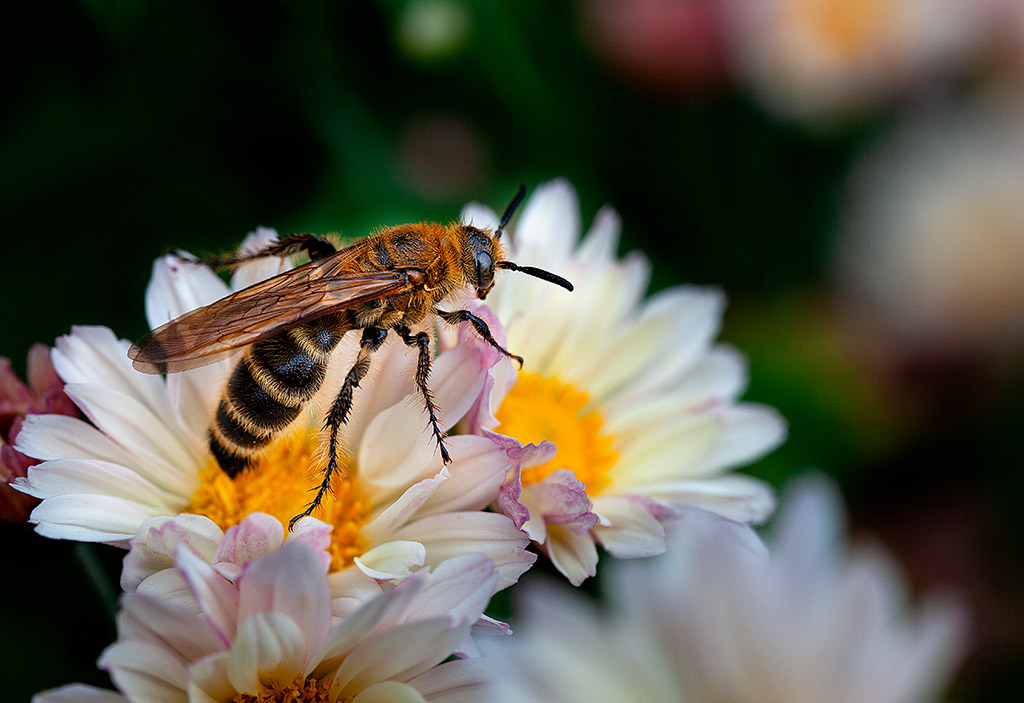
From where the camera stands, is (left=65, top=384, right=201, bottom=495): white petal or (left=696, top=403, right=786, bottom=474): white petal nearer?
(left=65, top=384, right=201, bottom=495): white petal

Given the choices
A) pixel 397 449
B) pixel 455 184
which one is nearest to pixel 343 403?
pixel 397 449

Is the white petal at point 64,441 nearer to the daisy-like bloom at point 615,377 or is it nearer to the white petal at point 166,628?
the white petal at point 166,628

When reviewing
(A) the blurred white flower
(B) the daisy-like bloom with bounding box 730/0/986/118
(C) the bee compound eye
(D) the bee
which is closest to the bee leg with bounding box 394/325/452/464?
(D) the bee

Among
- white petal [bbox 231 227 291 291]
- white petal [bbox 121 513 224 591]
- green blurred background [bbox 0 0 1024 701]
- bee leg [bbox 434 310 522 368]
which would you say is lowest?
white petal [bbox 121 513 224 591]

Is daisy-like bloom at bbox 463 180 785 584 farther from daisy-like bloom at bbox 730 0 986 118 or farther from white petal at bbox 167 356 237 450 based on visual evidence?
daisy-like bloom at bbox 730 0 986 118

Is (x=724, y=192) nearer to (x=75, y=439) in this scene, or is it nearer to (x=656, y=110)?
(x=656, y=110)

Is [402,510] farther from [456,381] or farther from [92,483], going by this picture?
[92,483]
